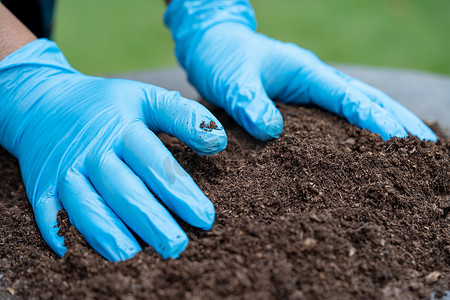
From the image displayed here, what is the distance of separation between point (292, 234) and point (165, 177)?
0.39 m

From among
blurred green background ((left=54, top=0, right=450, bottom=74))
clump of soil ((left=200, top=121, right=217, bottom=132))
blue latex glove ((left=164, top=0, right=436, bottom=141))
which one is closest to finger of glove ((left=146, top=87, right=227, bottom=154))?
clump of soil ((left=200, top=121, right=217, bottom=132))

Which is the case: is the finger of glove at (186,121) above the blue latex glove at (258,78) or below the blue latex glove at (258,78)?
below

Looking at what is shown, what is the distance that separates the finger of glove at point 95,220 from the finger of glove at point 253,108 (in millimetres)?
566

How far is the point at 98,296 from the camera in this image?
33.0 inches

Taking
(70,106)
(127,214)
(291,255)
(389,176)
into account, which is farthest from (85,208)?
(389,176)

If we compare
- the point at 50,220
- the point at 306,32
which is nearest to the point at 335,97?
the point at 50,220

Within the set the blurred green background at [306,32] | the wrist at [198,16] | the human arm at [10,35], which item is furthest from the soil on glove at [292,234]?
the blurred green background at [306,32]

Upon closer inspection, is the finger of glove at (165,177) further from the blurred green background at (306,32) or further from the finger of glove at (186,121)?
the blurred green background at (306,32)

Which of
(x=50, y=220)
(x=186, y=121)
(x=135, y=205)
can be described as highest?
(x=186, y=121)

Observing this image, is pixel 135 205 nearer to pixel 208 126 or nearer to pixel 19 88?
pixel 208 126

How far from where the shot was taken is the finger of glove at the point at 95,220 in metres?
0.98

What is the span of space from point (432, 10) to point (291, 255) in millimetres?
4947

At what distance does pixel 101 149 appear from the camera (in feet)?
3.72

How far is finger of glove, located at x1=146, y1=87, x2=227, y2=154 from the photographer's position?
3.64 ft
